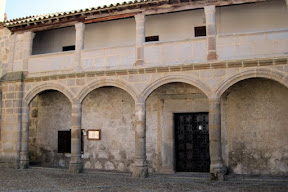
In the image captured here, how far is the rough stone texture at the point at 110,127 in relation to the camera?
10578mm

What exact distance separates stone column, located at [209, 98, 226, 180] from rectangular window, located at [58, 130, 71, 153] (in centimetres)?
554

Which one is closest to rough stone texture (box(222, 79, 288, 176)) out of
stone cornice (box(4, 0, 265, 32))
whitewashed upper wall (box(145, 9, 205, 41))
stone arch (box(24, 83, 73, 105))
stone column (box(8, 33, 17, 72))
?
whitewashed upper wall (box(145, 9, 205, 41))

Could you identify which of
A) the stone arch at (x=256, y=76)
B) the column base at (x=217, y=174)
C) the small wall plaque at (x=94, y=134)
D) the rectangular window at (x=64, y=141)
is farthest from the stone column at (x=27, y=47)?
the column base at (x=217, y=174)

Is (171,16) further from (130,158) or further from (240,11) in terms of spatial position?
(130,158)

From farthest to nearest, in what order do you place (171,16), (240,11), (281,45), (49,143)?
(49,143) → (171,16) → (240,11) → (281,45)

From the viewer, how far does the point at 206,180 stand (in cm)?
805

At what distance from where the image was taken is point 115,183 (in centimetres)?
773

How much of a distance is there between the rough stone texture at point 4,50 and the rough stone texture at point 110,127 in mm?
3202

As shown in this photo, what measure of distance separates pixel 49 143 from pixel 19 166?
69.8 inches

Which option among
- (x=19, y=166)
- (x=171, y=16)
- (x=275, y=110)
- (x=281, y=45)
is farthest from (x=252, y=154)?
(x=19, y=166)

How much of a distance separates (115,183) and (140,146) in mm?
1419

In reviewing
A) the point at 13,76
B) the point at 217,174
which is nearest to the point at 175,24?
the point at 217,174

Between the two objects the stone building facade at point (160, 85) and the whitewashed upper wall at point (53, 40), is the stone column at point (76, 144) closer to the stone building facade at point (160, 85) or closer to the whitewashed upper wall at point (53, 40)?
the stone building facade at point (160, 85)

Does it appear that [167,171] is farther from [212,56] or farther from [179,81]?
[212,56]
